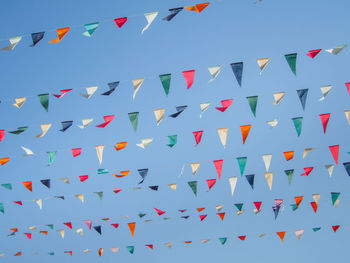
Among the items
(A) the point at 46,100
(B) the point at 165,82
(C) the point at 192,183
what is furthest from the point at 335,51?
(A) the point at 46,100

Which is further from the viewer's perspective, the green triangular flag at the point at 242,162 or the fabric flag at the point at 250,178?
the fabric flag at the point at 250,178

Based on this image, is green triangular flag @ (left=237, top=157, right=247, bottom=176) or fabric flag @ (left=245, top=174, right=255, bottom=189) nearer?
green triangular flag @ (left=237, top=157, right=247, bottom=176)

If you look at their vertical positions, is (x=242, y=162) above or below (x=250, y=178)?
above

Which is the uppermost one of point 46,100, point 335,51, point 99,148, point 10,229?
point 46,100

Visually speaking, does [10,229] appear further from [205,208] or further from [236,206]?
[236,206]

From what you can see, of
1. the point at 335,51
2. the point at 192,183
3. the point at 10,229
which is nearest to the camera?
the point at 335,51

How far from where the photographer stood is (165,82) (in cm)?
563

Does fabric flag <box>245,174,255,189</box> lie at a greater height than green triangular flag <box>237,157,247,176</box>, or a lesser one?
lesser

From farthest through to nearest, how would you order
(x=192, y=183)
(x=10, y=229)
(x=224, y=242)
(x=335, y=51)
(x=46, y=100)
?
(x=224, y=242) → (x=10, y=229) → (x=192, y=183) → (x=46, y=100) → (x=335, y=51)

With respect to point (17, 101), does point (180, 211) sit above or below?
below

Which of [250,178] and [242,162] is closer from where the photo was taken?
[242,162]

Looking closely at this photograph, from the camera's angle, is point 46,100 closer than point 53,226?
Yes

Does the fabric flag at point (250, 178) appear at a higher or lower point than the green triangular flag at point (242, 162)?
lower

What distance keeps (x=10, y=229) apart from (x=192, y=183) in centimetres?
475
